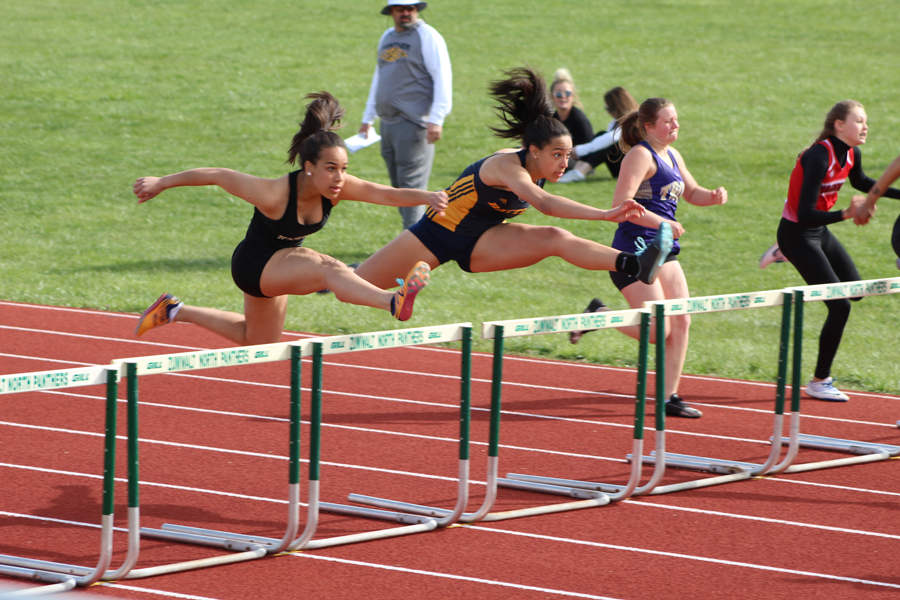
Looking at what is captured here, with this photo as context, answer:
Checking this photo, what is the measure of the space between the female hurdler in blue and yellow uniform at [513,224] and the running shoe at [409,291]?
743 millimetres

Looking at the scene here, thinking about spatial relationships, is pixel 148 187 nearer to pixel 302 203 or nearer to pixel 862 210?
pixel 302 203

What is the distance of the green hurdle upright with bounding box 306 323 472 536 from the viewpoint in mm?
4242

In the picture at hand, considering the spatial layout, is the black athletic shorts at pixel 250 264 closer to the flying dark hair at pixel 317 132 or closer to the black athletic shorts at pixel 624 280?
the flying dark hair at pixel 317 132

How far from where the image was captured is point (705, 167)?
14.7 metres

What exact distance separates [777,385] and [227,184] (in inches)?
106

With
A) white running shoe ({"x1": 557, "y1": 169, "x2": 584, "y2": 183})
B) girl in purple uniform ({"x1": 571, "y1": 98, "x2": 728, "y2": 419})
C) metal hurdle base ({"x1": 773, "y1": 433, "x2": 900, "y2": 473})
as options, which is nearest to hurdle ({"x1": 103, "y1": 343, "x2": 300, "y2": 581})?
girl in purple uniform ({"x1": 571, "y1": 98, "x2": 728, "y2": 419})

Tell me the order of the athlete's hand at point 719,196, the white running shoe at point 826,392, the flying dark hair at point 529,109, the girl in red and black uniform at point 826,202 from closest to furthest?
the flying dark hair at point 529,109 → the athlete's hand at point 719,196 → the girl in red and black uniform at point 826,202 → the white running shoe at point 826,392

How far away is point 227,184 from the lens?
16.4 ft

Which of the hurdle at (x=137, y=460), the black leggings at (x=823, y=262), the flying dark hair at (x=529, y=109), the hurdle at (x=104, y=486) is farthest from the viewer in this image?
the black leggings at (x=823, y=262)

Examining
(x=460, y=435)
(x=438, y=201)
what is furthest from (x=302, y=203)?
(x=460, y=435)

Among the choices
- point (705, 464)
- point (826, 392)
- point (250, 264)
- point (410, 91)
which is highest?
point (410, 91)

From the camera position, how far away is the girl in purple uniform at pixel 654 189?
5.84 m

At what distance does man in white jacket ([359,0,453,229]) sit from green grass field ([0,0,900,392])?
1206mm

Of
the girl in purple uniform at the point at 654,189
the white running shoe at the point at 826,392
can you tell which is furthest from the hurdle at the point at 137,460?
the white running shoe at the point at 826,392
